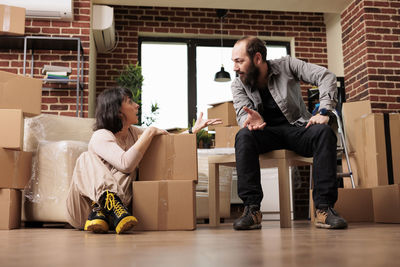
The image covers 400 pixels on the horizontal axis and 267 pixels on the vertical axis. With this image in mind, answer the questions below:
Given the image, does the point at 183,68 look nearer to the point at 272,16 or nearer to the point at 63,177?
the point at 272,16

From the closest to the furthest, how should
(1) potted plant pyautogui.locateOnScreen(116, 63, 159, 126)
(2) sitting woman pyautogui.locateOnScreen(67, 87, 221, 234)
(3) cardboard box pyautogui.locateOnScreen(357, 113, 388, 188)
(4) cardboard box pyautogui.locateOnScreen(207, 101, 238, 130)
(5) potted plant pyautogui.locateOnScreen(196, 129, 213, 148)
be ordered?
(2) sitting woman pyautogui.locateOnScreen(67, 87, 221, 234) < (3) cardboard box pyautogui.locateOnScreen(357, 113, 388, 188) < (4) cardboard box pyautogui.locateOnScreen(207, 101, 238, 130) < (5) potted plant pyautogui.locateOnScreen(196, 129, 213, 148) < (1) potted plant pyautogui.locateOnScreen(116, 63, 159, 126)

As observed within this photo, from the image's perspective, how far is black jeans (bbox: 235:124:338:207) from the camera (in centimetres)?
205

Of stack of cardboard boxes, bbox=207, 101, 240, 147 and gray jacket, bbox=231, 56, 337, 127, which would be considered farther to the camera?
stack of cardboard boxes, bbox=207, 101, 240, 147

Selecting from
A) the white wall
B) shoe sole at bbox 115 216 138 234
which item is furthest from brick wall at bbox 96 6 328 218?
shoe sole at bbox 115 216 138 234

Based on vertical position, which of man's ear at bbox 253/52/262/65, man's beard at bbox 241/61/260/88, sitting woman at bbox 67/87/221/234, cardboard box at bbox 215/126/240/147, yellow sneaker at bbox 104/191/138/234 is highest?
man's ear at bbox 253/52/262/65

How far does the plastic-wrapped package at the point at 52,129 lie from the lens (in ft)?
9.24

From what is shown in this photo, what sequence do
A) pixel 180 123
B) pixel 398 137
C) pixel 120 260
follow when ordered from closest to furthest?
pixel 120 260
pixel 398 137
pixel 180 123

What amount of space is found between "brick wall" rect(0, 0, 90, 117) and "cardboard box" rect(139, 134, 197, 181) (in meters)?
2.20

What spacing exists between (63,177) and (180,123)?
10.0 feet

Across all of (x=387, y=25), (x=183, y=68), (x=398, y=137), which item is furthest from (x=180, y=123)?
(x=398, y=137)

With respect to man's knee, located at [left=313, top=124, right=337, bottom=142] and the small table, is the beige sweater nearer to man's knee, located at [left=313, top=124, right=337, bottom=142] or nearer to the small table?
the small table

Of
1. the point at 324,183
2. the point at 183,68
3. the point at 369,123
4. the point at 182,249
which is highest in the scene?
the point at 183,68

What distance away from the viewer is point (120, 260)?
0.99 meters

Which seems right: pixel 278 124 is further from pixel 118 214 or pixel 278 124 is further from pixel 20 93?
pixel 20 93
